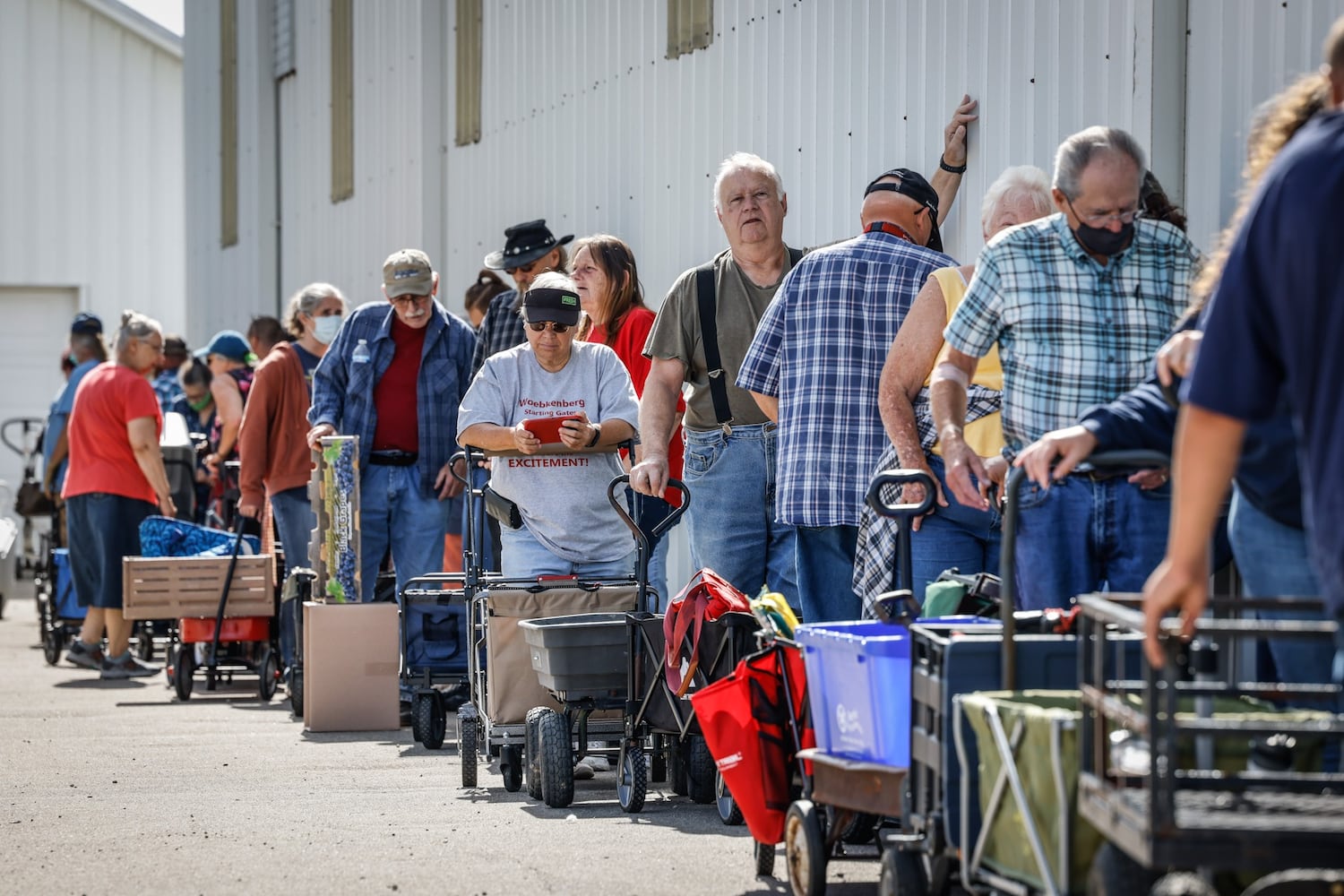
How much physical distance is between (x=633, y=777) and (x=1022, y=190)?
7.50ft

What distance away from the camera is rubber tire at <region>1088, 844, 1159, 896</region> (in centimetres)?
347

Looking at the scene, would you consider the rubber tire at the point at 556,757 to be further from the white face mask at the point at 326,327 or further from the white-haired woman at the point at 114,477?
the white-haired woman at the point at 114,477

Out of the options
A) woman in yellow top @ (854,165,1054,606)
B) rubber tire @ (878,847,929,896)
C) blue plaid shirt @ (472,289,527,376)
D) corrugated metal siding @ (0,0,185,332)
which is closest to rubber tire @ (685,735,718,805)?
woman in yellow top @ (854,165,1054,606)

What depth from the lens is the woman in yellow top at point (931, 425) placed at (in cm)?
597

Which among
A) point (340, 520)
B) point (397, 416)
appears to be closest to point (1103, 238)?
point (340, 520)

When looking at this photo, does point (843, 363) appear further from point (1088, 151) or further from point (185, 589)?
point (185, 589)

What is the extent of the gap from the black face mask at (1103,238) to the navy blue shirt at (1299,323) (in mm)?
1976

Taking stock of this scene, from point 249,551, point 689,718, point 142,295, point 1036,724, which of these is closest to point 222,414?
point 249,551

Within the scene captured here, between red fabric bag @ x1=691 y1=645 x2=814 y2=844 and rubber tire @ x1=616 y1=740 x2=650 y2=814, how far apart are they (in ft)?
4.34

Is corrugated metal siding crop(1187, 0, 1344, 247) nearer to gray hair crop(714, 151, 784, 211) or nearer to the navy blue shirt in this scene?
gray hair crop(714, 151, 784, 211)

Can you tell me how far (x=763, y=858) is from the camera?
18.4 feet

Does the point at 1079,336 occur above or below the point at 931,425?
above

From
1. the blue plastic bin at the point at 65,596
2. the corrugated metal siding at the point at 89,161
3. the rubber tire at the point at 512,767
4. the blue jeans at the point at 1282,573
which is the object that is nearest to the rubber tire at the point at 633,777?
the rubber tire at the point at 512,767

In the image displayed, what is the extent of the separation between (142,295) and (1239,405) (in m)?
29.0
